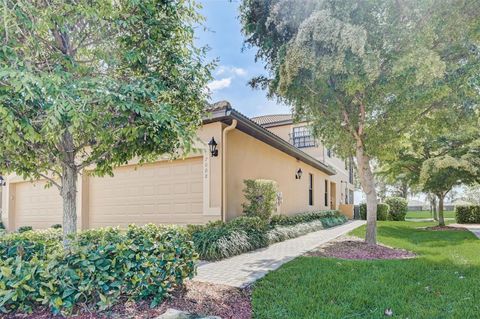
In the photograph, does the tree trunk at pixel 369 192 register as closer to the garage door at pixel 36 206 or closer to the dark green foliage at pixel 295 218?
the dark green foliage at pixel 295 218

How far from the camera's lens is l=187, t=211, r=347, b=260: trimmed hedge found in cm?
743

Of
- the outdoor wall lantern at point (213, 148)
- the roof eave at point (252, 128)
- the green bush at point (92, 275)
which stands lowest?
the green bush at point (92, 275)

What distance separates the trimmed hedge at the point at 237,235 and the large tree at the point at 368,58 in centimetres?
279

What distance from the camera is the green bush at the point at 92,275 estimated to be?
3.48m

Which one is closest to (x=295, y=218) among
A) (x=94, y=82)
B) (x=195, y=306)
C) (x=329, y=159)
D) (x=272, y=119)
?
(x=195, y=306)

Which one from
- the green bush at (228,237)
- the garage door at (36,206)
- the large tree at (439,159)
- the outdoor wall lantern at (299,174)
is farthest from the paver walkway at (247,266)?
the garage door at (36,206)

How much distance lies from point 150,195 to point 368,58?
768 cm

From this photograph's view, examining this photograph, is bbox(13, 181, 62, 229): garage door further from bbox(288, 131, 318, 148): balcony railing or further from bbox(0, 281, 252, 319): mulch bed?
bbox(288, 131, 318, 148): balcony railing

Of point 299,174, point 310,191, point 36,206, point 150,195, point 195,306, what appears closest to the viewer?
point 195,306

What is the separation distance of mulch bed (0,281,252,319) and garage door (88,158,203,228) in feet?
16.3

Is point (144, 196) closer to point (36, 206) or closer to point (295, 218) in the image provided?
point (295, 218)

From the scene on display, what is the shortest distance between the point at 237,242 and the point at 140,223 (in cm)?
462

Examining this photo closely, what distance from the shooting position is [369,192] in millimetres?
8891

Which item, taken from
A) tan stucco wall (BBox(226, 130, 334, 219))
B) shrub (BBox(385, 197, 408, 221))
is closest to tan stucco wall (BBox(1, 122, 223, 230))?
tan stucco wall (BBox(226, 130, 334, 219))
